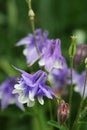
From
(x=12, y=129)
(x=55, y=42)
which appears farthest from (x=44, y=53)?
(x=12, y=129)

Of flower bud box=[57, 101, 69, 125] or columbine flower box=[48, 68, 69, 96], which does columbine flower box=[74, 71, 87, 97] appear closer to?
columbine flower box=[48, 68, 69, 96]

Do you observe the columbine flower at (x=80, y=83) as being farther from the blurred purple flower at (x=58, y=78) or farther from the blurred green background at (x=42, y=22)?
the blurred green background at (x=42, y=22)

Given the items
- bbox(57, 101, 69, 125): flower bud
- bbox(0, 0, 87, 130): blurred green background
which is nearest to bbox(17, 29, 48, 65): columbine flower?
bbox(57, 101, 69, 125): flower bud

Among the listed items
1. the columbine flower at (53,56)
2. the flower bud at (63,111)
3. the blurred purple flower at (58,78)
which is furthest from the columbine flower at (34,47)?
the flower bud at (63,111)

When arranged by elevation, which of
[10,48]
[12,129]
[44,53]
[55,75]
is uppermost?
[44,53]

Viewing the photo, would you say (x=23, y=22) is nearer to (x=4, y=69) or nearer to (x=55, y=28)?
(x=55, y=28)

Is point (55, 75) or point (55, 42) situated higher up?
point (55, 42)

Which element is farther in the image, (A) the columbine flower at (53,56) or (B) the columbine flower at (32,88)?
(A) the columbine flower at (53,56)
